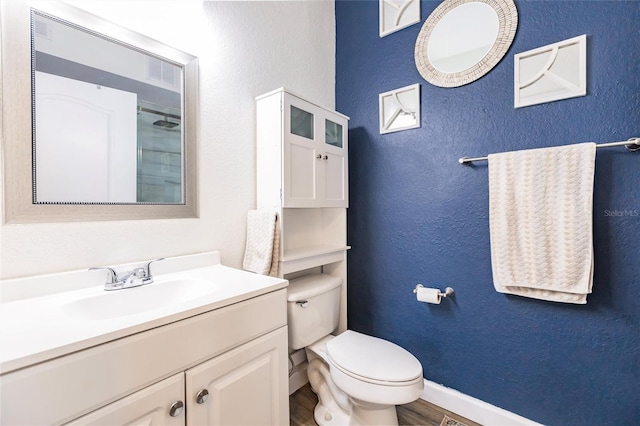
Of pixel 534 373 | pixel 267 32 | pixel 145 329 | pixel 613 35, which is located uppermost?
pixel 267 32

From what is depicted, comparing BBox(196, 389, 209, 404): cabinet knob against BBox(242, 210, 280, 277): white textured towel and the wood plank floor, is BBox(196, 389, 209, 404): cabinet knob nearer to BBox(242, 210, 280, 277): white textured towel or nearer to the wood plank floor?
BBox(242, 210, 280, 277): white textured towel

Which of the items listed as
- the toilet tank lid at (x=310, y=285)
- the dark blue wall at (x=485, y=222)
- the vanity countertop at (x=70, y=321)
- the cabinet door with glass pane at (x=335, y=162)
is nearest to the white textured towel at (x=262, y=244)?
the toilet tank lid at (x=310, y=285)

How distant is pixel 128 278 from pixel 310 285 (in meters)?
0.86

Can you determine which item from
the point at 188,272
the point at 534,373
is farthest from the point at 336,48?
the point at 534,373

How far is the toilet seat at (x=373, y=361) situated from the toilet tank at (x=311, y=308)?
15 cm

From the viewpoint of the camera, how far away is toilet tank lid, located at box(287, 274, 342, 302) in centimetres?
140

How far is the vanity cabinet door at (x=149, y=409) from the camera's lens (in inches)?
24.1

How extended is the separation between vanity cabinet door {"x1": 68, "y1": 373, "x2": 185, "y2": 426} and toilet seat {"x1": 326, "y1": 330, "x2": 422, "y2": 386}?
679 mm

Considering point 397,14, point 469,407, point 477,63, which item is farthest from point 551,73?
point 469,407

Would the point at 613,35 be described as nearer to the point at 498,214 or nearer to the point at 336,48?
the point at 498,214

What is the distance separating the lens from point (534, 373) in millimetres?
1299

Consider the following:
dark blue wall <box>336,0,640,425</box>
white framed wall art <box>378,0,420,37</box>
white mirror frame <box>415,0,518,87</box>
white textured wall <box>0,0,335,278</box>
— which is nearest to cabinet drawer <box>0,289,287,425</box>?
white textured wall <box>0,0,335,278</box>

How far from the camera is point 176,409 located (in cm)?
72

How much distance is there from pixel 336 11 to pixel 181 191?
1694 millimetres
